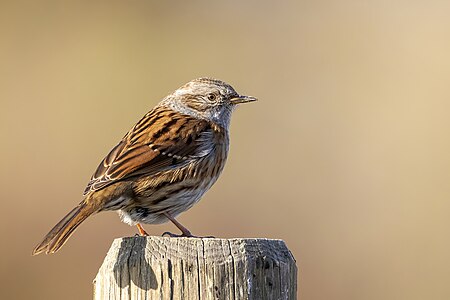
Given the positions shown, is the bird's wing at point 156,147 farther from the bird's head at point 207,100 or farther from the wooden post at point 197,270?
the wooden post at point 197,270

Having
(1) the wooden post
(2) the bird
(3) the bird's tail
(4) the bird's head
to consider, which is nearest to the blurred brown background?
(4) the bird's head

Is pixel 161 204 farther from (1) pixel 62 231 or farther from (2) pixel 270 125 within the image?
(2) pixel 270 125

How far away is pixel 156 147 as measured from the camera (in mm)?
6148

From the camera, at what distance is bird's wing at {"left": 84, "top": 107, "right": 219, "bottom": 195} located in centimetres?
587

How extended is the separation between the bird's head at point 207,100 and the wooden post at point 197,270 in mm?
2982

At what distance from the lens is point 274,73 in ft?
48.0

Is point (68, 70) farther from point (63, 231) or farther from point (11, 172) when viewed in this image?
point (63, 231)

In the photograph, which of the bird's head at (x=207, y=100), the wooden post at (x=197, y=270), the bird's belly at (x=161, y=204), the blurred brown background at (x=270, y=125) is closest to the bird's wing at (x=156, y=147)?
the bird's belly at (x=161, y=204)

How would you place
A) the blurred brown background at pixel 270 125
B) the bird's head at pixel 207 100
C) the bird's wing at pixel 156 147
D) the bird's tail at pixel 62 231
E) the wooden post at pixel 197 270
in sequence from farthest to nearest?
the blurred brown background at pixel 270 125
the bird's head at pixel 207 100
the bird's wing at pixel 156 147
the bird's tail at pixel 62 231
the wooden post at pixel 197 270

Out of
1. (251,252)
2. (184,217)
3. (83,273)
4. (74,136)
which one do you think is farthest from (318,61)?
(251,252)

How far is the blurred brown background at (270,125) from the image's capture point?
33.2ft

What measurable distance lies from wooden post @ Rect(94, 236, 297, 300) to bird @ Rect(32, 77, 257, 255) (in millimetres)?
1207

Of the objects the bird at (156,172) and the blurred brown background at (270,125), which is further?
the blurred brown background at (270,125)

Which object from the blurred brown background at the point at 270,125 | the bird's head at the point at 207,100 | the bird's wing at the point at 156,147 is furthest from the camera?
the blurred brown background at the point at 270,125
